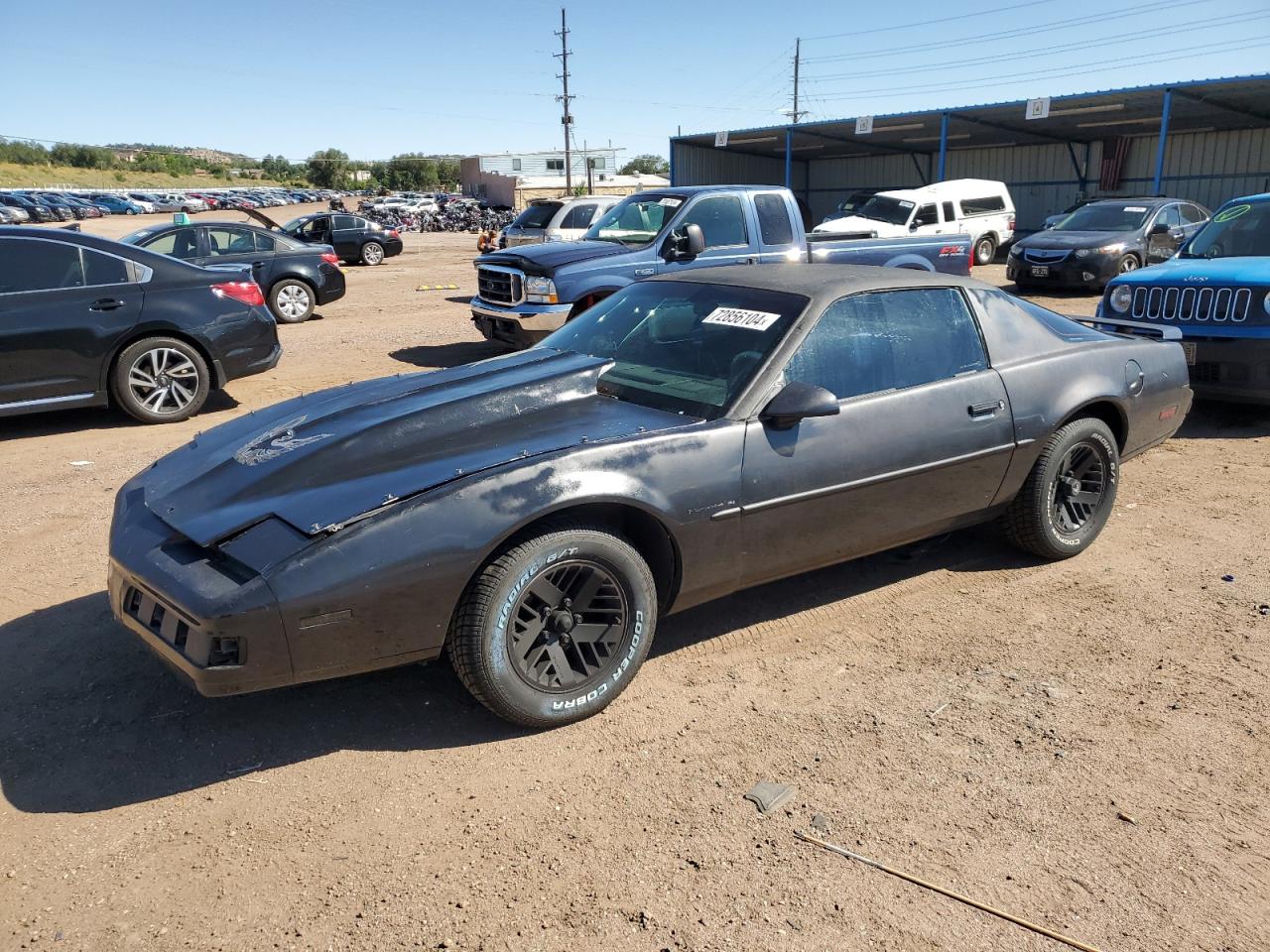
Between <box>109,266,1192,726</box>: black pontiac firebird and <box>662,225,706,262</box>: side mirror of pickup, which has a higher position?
<box>662,225,706,262</box>: side mirror of pickup

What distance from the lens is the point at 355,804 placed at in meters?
2.82

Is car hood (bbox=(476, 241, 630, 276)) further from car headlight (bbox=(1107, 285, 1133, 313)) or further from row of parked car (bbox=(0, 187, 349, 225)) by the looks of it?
row of parked car (bbox=(0, 187, 349, 225))

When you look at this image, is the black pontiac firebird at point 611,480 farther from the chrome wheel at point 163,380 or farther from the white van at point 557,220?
the white van at point 557,220

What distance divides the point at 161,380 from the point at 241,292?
1.03 metres

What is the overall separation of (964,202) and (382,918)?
23385mm

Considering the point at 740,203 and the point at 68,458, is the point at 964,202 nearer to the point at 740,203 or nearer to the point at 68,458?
the point at 740,203

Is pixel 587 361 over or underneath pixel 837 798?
over

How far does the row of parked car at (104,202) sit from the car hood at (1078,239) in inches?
1460

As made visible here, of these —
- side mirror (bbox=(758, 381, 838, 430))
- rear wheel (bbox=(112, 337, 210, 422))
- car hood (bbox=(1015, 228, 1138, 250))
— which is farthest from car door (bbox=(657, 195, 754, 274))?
car hood (bbox=(1015, 228, 1138, 250))

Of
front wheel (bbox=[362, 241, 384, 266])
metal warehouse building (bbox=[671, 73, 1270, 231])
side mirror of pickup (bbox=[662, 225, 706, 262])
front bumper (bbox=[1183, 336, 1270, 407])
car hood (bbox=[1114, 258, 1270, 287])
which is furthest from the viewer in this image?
front wheel (bbox=[362, 241, 384, 266])

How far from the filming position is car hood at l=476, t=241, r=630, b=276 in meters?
9.15

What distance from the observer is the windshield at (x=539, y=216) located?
18.5 metres

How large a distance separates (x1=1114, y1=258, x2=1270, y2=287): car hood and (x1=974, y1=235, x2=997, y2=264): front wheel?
51.8ft

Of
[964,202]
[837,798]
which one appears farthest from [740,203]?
[964,202]
